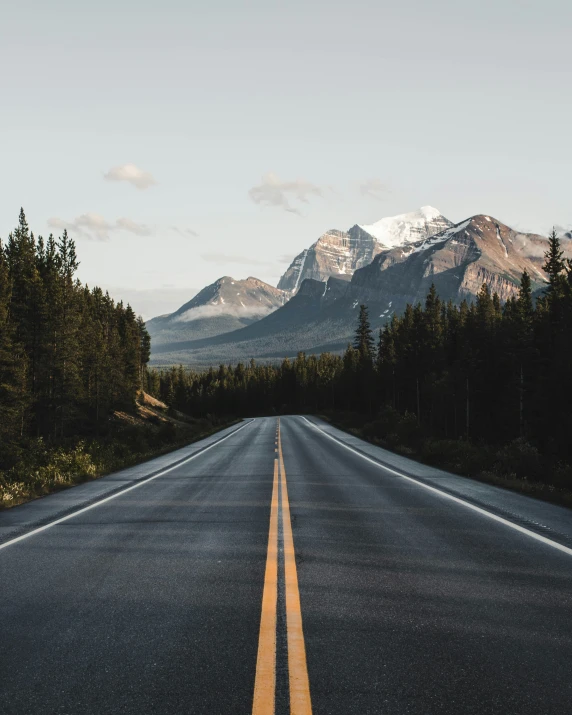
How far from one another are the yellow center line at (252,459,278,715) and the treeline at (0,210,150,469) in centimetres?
3085

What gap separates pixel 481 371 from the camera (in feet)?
191

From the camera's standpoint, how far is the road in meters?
3.48

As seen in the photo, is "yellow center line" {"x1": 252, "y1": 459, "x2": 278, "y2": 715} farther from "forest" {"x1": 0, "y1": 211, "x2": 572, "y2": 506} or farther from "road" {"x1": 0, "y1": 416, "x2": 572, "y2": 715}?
"forest" {"x1": 0, "y1": 211, "x2": 572, "y2": 506}

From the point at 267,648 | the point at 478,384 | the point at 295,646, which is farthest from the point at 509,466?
the point at 478,384

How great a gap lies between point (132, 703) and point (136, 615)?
159 centimetres

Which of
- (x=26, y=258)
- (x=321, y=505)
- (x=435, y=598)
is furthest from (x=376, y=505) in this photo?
(x=26, y=258)

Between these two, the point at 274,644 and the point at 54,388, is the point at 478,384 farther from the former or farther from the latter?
the point at 274,644

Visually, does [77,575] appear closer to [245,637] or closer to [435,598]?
[245,637]

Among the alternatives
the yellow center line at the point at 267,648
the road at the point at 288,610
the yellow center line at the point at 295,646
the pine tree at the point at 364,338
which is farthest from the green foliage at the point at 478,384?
the yellow center line at the point at 267,648

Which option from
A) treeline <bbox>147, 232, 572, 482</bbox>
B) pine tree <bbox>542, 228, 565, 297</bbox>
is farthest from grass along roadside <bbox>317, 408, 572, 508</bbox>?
pine tree <bbox>542, 228, 565, 297</bbox>

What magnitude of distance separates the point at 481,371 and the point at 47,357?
1686 inches

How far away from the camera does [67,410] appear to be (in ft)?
161

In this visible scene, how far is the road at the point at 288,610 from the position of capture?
11.4 ft

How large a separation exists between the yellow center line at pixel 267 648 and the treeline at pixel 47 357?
3085cm
